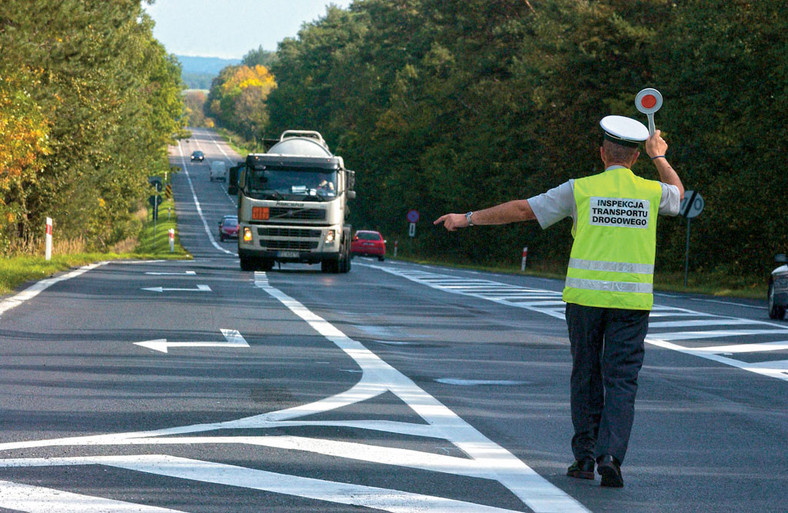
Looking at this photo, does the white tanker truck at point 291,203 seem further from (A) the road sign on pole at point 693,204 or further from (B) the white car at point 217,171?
(B) the white car at point 217,171

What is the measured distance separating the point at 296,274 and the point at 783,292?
14.1 meters

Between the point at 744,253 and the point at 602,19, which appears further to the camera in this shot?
the point at 602,19

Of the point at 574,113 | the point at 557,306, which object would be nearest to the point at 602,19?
the point at 574,113

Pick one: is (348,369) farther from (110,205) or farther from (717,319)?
(110,205)

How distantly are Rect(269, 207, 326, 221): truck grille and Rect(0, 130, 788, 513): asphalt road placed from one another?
11125 millimetres

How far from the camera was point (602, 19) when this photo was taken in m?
50.3

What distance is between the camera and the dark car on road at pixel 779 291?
1942 cm

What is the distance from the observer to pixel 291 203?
2906cm

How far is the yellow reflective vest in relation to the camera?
21.5 ft

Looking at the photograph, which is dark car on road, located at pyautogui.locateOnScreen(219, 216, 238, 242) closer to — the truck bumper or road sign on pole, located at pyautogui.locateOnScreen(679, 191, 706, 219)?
road sign on pole, located at pyautogui.locateOnScreen(679, 191, 706, 219)

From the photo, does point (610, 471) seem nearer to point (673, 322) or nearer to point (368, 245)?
point (673, 322)

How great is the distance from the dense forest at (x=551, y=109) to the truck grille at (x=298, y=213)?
50.4ft

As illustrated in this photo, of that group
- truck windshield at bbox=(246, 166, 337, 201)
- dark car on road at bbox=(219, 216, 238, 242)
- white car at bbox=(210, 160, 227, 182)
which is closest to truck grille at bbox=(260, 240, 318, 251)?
truck windshield at bbox=(246, 166, 337, 201)

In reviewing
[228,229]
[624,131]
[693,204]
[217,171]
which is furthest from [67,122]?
[217,171]
